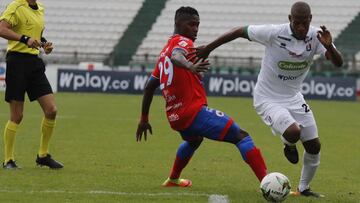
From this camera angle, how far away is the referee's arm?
9008 mm

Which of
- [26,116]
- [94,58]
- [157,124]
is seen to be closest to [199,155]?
[157,124]

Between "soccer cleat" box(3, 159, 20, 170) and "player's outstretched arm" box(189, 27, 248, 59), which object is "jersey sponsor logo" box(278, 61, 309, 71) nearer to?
"player's outstretched arm" box(189, 27, 248, 59)

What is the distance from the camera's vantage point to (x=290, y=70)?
26.1 ft

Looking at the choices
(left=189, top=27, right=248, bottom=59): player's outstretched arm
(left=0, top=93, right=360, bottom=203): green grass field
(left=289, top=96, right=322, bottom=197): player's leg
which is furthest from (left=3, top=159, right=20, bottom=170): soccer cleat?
(left=289, top=96, right=322, bottom=197): player's leg

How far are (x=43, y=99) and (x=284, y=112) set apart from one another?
3.39 meters

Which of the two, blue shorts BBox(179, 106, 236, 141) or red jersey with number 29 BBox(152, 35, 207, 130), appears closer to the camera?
blue shorts BBox(179, 106, 236, 141)

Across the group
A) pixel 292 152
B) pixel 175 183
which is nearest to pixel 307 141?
pixel 292 152

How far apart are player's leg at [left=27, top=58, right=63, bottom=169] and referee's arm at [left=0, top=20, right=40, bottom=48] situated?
0.65 metres

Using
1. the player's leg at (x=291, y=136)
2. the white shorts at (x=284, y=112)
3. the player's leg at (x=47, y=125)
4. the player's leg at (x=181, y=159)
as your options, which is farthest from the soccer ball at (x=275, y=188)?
the player's leg at (x=47, y=125)

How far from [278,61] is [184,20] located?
1090 millimetres

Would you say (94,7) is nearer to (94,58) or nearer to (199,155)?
(94,58)

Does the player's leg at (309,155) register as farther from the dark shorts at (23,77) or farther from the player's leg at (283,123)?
the dark shorts at (23,77)

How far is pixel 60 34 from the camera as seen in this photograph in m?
41.8

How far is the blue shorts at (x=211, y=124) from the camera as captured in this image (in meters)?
7.72
